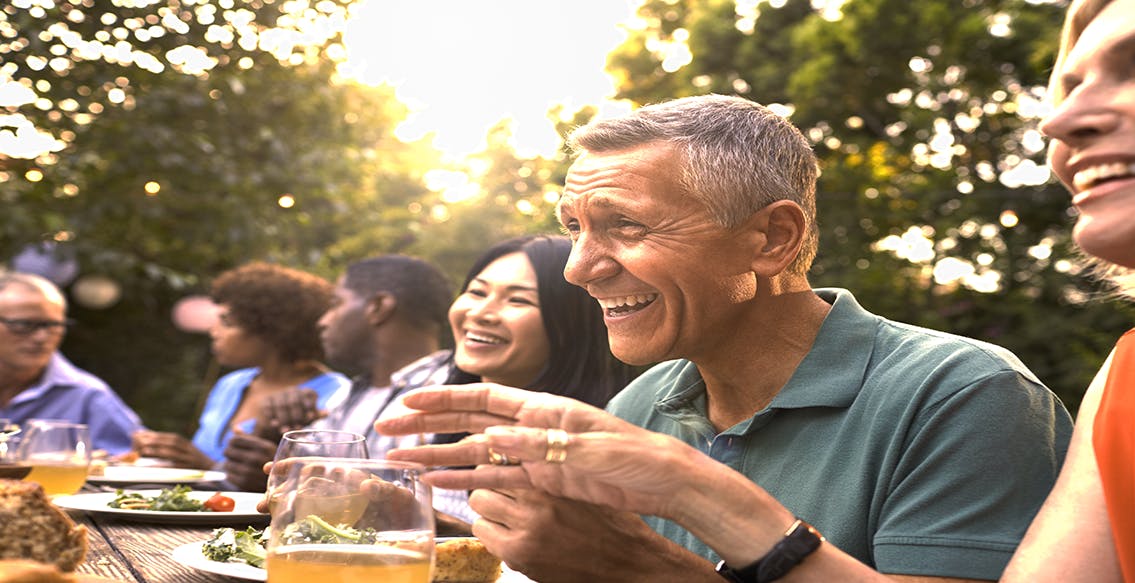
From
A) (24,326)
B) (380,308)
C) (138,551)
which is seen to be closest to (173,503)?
(138,551)

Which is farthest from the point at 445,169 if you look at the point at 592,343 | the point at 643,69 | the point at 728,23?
the point at 592,343

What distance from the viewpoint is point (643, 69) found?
61.6 feet

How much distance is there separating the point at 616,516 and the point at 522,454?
0.33m

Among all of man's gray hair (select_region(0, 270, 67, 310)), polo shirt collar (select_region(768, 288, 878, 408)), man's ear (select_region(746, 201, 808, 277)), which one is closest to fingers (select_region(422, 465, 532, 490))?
polo shirt collar (select_region(768, 288, 878, 408))

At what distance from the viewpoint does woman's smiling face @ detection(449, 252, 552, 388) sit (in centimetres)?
446

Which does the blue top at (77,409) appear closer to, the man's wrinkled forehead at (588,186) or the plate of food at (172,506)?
the plate of food at (172,506)

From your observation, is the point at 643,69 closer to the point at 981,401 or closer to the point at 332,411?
the point at 332,411

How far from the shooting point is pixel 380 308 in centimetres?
675

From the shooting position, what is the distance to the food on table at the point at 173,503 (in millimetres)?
2949

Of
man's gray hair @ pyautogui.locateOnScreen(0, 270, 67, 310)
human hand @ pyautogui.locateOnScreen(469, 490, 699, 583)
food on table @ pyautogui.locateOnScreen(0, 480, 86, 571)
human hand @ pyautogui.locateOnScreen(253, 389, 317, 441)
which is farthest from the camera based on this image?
man's gray hair @ pyautogui.locateOnScreen(0, 270, 67, 310)

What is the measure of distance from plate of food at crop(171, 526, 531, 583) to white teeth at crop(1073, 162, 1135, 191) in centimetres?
119

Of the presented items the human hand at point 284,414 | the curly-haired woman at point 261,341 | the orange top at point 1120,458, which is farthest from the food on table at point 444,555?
the curly-haired woman at point 261,341

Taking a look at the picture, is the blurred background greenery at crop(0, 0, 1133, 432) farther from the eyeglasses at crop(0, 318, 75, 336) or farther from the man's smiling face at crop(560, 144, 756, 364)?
the man's smiling face at crop(560, 144, 756, 364)

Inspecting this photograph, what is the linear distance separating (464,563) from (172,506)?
49.0 inches
